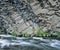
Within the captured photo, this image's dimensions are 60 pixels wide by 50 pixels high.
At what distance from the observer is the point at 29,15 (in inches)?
612

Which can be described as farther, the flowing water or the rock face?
the rock face

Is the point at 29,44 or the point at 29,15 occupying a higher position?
the point at 29,15

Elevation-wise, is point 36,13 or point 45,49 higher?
point 36,13

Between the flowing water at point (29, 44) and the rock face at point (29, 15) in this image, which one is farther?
the rock face at point (29, 15)

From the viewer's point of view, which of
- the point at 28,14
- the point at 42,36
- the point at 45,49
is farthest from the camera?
the point at 28,14

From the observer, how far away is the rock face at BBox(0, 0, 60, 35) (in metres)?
15.4

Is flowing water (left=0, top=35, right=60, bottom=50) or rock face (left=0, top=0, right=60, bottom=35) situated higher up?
rock face (left=0, top=0, right=60, bottom=35)

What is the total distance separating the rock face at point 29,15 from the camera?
50.4 ft

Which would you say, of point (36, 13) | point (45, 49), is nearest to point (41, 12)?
point (36, 13)

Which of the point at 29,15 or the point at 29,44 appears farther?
the point at 29,15

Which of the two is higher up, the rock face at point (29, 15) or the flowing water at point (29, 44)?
the rock face at point (29, 15)

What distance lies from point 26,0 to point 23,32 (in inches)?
85.7

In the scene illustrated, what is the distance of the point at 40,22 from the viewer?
1573 centimetres

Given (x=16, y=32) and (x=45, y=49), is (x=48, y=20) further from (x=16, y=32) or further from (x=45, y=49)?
(x=45, y=49)
